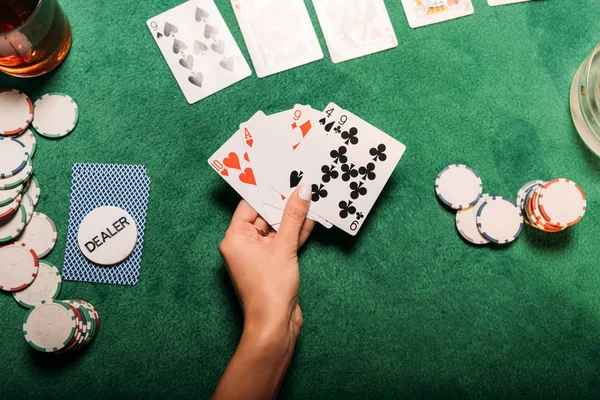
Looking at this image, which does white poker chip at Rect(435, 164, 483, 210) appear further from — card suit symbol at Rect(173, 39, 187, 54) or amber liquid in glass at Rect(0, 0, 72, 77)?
amber liquid in glass at Rect(0, 0, 72, 77)

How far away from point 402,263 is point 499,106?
0.79m

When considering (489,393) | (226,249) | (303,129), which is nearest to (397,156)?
(303,129)

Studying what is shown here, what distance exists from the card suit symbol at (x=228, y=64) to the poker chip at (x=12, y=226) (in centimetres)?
101

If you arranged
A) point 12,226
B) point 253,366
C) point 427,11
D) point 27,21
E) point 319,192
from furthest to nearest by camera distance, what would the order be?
point 427,11 < point 12,226 < point 319,192 < point 27,21 < point 253,366

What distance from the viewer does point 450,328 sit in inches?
77.3

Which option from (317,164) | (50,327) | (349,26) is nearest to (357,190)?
(317,164)

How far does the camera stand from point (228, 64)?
1998 millimetres

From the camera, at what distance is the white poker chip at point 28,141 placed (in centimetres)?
197

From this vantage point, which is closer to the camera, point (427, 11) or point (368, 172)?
point (368, 172)

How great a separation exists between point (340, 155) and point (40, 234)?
49.6 inches

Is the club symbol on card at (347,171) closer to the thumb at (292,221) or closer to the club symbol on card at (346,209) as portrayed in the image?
the club symbol on card at (346,209)

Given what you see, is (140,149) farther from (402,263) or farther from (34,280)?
(402,263)

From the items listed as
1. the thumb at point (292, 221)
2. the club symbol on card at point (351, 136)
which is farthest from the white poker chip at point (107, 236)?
the club symbol on card at point (351, 136)

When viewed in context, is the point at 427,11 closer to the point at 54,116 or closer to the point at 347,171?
the point at 347,171
